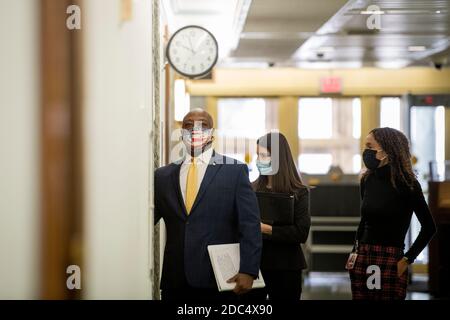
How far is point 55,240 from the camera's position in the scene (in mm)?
2588

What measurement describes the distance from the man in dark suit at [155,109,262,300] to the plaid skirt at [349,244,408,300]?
0.70 meters

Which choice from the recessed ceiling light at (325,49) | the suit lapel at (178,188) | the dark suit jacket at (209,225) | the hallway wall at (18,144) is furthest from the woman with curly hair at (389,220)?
the recessed ceiling light at (325,49)

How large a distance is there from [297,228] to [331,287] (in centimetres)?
456

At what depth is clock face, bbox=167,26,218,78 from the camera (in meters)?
5.44

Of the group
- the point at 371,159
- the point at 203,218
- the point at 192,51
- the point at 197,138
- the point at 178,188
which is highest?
the point at 192,51

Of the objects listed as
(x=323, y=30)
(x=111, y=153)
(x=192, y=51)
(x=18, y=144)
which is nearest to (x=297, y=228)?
(x=111, y=153)

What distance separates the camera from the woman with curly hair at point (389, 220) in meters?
3.22

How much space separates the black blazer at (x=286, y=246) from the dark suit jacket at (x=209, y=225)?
19.4 inches

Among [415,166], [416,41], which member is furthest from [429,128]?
[416,41]

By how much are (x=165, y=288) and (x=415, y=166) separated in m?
6.70

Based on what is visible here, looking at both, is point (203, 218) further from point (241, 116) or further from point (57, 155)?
point (241, 116)

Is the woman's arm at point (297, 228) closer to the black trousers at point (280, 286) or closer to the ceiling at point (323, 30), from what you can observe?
the black trousers at point (280, 286)

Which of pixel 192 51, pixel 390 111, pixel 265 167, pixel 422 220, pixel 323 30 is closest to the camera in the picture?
pixel 422 220

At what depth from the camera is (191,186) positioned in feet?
9.64
